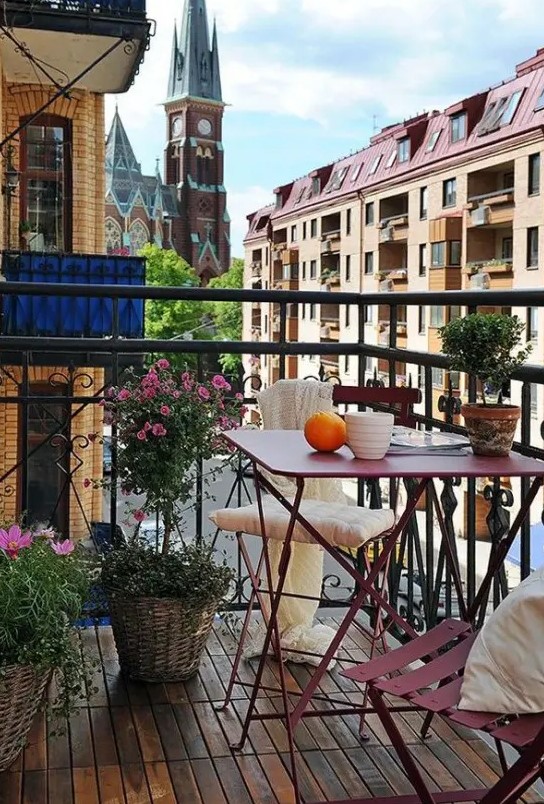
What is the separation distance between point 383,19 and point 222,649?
71574 millimetres

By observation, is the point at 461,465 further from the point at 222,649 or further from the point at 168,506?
the point at 222,649

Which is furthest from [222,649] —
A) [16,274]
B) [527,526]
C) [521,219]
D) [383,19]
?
[383,19]

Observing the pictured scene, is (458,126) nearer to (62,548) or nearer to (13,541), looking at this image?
(62,548)

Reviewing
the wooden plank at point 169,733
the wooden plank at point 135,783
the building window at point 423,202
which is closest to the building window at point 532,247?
the building window at point 423,202

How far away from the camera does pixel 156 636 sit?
2.95 m

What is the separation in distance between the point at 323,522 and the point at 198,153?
7411 cm

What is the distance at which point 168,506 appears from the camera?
123 inches

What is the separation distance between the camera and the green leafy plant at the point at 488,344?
2229 mm

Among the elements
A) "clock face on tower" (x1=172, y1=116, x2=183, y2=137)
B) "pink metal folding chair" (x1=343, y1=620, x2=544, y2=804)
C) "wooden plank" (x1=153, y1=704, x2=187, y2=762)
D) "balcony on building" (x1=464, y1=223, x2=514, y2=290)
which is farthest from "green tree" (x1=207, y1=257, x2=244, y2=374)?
"pink metal folding chair" (x1=343, y1=620, x2=544, y2=804)

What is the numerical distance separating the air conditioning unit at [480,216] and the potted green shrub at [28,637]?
27.0 m

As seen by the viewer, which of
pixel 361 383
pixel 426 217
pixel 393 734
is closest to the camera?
pixel 393 734

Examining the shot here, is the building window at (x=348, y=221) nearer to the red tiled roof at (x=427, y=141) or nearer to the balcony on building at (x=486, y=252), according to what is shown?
the red tiled roof at (x=427, y=141)

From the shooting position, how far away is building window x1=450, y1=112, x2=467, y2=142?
29897mm

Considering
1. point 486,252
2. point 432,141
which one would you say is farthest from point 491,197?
point 432,141
